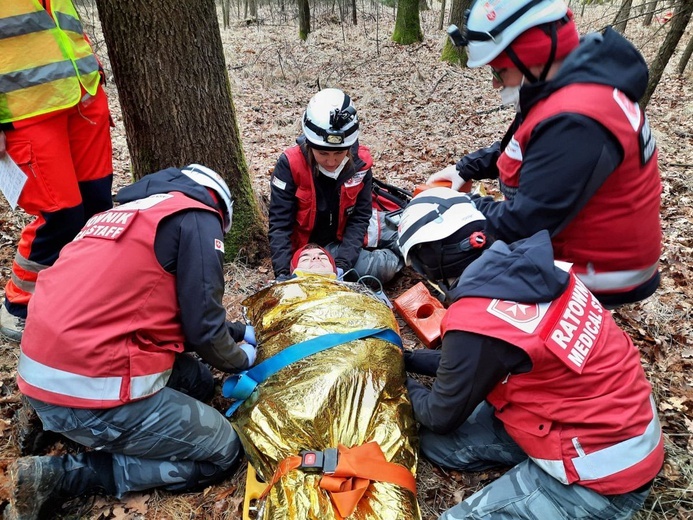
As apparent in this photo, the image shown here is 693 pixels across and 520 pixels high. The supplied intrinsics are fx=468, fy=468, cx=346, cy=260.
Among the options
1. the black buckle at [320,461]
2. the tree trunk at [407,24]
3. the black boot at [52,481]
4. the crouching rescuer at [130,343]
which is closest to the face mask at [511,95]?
the crouching rescuer at [130,343]

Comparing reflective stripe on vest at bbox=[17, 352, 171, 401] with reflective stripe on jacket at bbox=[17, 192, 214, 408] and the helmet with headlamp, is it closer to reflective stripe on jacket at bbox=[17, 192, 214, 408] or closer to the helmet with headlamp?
reflective stripe on jacket at bbox=[17, 192, 214, 408]

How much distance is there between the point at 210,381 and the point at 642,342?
289cm

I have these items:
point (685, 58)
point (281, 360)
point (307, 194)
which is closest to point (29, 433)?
point (281, 360)

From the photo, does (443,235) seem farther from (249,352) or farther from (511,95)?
(249,352)

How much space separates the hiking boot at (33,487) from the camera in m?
2.04

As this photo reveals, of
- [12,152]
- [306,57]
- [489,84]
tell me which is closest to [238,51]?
[306,57]

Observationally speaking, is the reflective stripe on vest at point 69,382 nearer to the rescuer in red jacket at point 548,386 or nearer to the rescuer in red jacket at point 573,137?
the rescuer in red jacket at point 548,386

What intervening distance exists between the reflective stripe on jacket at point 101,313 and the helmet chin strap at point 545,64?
5.22ft

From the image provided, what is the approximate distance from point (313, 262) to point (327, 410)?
1330 mm

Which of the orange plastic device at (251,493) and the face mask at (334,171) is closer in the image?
the orange plastic device at (251,493)

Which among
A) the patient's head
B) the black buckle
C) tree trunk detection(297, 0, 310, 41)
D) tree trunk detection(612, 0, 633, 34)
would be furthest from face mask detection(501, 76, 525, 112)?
tree trunk detection(297, 0, 310, 41)

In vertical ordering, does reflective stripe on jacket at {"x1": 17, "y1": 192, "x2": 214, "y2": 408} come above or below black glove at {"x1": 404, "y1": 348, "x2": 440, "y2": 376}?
above

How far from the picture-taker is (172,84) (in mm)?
3404

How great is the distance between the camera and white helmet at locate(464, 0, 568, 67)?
2.01 meters
